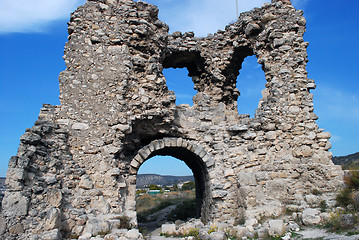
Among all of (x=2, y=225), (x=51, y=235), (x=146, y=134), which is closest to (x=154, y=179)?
(x=146, y=134)

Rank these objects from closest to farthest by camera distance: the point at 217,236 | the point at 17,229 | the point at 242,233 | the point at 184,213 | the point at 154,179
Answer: the point at 17,229
the point at 217,236
the point at 242,233
the point at 184,213
the point at 154,179

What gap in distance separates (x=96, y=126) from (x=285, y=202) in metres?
5.41

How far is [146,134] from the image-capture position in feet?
28.8

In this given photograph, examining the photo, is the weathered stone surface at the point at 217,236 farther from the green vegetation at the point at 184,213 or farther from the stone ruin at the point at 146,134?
the green vegetation at the point at 184,213

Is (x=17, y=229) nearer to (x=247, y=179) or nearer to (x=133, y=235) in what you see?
(x=133, y=235)

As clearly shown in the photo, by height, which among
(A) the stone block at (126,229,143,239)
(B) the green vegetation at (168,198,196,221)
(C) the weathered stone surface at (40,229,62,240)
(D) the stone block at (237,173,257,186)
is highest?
(D) the stone block at (237,173,257,186)

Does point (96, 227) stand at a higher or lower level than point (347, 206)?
lower

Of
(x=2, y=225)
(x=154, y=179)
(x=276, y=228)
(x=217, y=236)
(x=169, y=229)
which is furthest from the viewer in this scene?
(x=154, y=179)

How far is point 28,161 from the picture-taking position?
6.02 m

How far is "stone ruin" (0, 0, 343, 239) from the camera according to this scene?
6.49m

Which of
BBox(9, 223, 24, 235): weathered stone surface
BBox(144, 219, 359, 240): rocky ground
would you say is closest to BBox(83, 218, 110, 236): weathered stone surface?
BBox(9, 223, 24, 235): weathered stone surface

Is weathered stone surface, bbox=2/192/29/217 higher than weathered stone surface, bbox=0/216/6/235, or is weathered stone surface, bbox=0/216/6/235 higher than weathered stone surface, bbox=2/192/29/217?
weathered stone surface, bbox=2/192/29/217

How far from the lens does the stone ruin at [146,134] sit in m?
6.49

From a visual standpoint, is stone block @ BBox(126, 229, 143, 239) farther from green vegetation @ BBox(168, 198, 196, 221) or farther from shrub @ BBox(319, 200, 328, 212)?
green vegetation @ BBox(168, 198, 196, 221)
